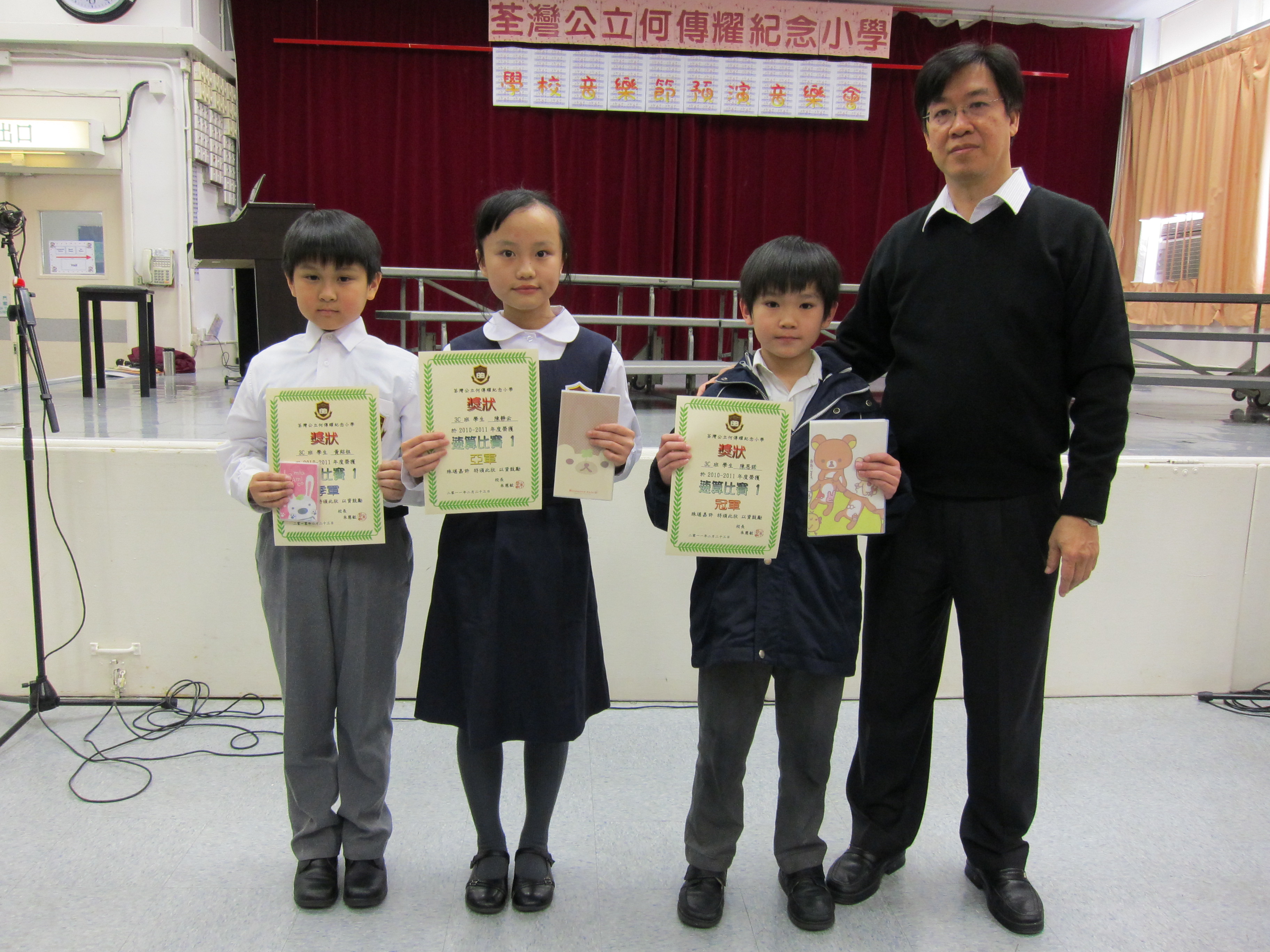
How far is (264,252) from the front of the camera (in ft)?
10.5

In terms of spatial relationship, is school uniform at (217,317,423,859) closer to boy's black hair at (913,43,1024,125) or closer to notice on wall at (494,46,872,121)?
boy's black hair at (913,43,1024,125)

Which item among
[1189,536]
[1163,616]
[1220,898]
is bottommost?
[1220,898]

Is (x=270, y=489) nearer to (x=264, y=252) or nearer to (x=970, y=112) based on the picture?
(x=970, y=112)

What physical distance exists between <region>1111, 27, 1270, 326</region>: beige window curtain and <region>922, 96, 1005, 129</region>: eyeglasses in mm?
4970

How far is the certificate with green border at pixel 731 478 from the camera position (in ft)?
3.94

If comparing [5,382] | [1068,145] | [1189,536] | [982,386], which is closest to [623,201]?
[1068,145]

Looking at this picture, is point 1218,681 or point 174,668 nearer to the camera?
point 174,668

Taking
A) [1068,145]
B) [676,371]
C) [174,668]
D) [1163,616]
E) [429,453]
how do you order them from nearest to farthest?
[429,453]
[174,668]
[1163,616]
[676,371]
[1068,145]

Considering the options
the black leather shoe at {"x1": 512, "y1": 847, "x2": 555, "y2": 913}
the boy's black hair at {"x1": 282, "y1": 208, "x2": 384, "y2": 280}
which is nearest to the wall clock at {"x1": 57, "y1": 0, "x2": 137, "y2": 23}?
the boy's black hair at {"x1": 282, "y1": 208, "x2": 384, "y2": 280}

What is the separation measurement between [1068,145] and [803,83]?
2.16 meters

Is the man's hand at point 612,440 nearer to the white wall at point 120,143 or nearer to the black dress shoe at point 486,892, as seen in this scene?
the black dress shoe at point 486,892

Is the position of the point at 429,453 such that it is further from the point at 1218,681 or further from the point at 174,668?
the point at 1218,681

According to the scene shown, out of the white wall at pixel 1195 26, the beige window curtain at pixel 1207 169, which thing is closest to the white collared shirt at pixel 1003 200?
the beige window curtain at pixel 1207 169

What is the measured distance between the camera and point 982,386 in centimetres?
124
